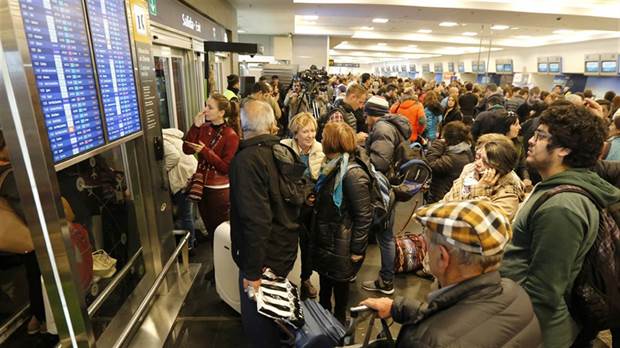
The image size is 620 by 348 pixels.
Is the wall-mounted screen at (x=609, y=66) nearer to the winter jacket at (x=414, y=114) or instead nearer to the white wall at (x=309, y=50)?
the white wall at (x=309, y=50)

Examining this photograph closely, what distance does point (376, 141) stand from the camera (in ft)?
11.6

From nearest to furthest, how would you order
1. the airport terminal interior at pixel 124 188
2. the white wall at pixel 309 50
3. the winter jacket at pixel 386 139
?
the airport terminal interior at pixel 124 188 < the winter jacket at pixel 386 139 < the white wall at pixel 309 50

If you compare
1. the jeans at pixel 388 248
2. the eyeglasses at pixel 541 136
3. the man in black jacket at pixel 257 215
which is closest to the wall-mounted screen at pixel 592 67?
the jeans at pixel 388 248

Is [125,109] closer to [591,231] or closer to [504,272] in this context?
[504,272]

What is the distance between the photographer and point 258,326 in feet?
6.88

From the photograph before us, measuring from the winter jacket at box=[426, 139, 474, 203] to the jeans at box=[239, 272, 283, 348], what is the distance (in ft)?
7.22

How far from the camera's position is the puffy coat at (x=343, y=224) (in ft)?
7.82

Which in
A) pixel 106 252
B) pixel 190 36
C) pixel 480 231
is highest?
pixel 190 36

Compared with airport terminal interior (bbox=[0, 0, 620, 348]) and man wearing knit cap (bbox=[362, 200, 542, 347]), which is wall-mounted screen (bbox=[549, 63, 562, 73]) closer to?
airport terminal interior (bbox=[0, 0, 620, 348])

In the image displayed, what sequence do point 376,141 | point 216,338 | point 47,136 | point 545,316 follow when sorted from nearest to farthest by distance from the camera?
point 47,136 < point 545,316 < point 216,338 < point 376,141

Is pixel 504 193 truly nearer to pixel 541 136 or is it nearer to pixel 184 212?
pixel 541 136

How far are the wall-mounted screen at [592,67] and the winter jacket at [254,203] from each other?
16.2 m

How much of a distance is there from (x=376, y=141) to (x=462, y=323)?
2630 mm

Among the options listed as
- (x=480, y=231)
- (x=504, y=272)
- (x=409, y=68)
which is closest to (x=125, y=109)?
(x=480, y=231)
